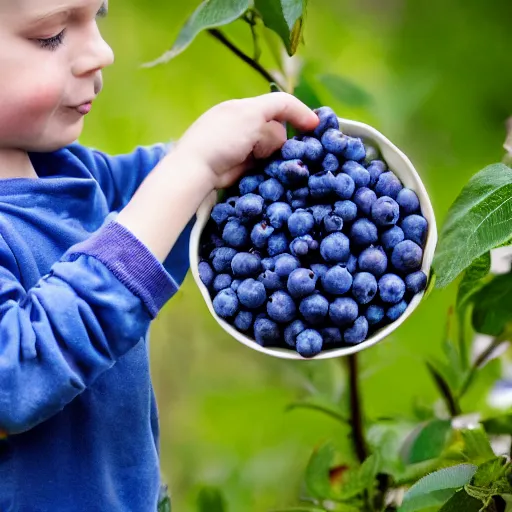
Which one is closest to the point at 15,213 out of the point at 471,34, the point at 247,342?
the point at 247,342

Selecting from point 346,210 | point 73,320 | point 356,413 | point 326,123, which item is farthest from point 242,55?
point 356,413

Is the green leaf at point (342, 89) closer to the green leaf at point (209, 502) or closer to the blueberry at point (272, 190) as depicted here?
the blueberry at point (272, 190)

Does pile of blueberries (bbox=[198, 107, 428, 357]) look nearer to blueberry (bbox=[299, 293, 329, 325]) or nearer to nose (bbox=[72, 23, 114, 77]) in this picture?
blueberry (bbox=[299, 293, 329, 325])

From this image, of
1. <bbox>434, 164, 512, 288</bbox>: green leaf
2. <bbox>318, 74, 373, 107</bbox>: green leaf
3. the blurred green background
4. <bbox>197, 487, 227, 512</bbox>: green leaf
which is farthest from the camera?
the blurred green background

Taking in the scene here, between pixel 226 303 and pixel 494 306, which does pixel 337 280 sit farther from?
pixel 494 306

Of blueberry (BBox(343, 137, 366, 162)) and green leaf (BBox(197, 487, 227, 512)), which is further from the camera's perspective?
green leaf (BBox(197, 487, 227, 512))

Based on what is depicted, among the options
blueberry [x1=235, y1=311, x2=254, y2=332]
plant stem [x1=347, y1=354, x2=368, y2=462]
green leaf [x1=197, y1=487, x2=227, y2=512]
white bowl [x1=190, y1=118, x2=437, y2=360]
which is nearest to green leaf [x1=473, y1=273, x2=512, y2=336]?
plant stem [x1=347, y1=354, x2=368, y2=462]

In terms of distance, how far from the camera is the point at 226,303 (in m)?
0.73

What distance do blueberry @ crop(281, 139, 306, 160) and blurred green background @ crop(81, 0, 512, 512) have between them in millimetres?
683

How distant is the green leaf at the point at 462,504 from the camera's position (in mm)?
737

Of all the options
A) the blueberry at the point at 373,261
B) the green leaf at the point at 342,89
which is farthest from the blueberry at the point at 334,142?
the green leaf at the point at 342,89

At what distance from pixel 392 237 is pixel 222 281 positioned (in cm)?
17

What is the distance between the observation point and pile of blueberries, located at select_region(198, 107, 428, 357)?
713mm

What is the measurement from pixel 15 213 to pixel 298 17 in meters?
0.35
